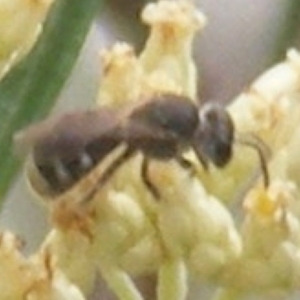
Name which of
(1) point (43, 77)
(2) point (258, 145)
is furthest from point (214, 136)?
(1) point (43, 77)

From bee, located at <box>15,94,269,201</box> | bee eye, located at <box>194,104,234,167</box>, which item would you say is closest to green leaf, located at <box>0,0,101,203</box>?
bee, located at <box>15,94,269,201</box>

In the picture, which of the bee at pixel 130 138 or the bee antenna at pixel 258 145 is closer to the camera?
the bee at pixel 130 138

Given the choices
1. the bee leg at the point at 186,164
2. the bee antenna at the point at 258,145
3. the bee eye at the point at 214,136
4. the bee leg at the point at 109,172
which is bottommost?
the bee antenna at the point at 258,145

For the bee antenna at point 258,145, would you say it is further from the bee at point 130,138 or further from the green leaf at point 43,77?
the green leaf at point 43,77

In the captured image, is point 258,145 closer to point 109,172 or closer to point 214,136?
point 214,136

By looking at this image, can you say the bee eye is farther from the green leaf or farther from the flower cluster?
the green leaf

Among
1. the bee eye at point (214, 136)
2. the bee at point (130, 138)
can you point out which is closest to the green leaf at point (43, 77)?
the bee at point (130, 138)
